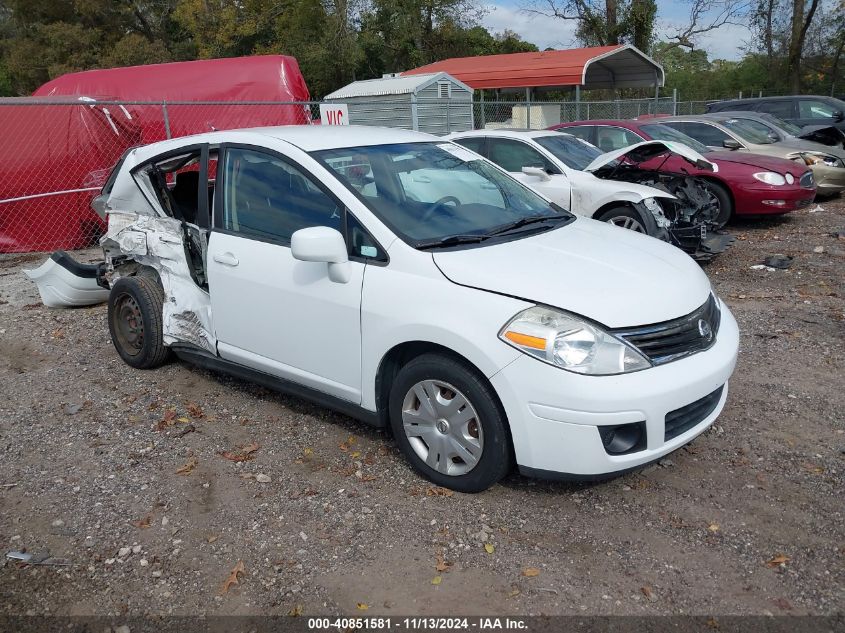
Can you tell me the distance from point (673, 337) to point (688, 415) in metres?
0.37

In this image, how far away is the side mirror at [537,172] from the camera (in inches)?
306

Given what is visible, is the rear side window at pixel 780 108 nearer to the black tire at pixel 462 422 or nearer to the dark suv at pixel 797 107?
the dark suv at pixel 797 107

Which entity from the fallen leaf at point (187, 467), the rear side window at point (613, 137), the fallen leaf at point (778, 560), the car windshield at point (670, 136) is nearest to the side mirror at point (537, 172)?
the rear side window at point (613, 137)

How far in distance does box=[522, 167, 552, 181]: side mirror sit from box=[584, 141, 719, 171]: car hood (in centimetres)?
52

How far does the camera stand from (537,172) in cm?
789

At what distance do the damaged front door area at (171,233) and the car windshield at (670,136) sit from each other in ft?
25.6

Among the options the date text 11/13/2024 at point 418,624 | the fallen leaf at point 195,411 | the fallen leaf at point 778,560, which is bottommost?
the date text 11/13/2024 at point 418,624

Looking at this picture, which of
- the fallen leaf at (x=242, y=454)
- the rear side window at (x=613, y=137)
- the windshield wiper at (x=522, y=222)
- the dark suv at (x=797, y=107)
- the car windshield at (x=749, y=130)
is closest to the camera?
the windshield wiper at (x=522, y=222)

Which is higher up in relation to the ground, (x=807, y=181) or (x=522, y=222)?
(x=522, y=222)

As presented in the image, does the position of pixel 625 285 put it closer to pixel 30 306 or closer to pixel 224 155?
pixel 224 155

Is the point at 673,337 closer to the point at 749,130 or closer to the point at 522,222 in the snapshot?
the point at 522,222

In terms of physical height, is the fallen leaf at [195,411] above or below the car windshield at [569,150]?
below

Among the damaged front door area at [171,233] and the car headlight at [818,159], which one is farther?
the car headlight at [818,159]

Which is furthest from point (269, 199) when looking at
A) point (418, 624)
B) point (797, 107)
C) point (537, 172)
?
point (797, 107)
